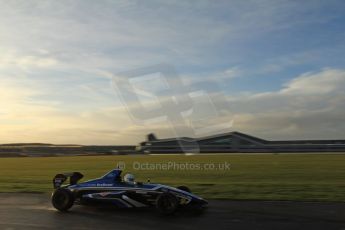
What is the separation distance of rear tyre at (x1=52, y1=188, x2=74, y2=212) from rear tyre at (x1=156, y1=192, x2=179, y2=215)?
8.77 feet

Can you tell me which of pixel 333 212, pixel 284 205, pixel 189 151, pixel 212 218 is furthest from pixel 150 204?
pixel 189 151

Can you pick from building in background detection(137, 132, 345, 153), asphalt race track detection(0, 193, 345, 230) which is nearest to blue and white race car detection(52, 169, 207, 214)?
asphalt race track detection(0, 193, 345, 230)

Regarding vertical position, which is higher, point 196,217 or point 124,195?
point 124,195

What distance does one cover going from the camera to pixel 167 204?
1243 cm

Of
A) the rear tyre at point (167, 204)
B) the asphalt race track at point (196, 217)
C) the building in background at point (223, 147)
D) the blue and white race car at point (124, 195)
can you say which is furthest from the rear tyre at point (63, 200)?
the building in background at point (223, 147)

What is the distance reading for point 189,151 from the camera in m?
55.8

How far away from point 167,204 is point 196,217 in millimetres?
887

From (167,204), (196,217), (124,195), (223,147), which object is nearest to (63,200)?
Result: (124,195)

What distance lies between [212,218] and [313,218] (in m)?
2.37

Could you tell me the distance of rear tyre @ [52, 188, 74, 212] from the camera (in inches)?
531

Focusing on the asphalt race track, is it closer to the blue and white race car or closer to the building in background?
the blue and white race car

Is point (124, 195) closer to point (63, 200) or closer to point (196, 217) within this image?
point (63, 200)

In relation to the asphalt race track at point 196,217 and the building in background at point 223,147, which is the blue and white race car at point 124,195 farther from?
the building in background at point 223,147

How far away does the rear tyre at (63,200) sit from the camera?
13477 millimetres
